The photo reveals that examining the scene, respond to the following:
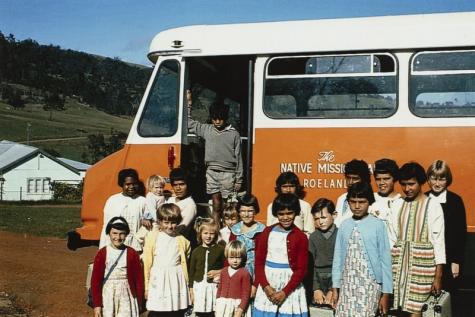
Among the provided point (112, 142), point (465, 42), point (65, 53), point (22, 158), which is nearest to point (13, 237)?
point (465, 42)

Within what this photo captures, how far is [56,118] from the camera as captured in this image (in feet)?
339

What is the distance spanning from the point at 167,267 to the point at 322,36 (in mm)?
3329

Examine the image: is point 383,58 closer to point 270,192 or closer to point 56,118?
point 270,192

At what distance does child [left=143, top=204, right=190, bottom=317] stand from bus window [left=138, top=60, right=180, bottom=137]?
186 cm

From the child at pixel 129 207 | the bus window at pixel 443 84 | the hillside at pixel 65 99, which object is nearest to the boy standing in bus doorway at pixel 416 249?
the bus window at pixel 443 84

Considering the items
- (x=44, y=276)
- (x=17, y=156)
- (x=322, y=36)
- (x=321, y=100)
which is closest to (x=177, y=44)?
(x=322, y=36)

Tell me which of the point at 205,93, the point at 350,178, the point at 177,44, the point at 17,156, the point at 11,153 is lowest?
the point at 350,178

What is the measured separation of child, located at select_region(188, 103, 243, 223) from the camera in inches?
312

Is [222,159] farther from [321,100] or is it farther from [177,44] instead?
[177,44]

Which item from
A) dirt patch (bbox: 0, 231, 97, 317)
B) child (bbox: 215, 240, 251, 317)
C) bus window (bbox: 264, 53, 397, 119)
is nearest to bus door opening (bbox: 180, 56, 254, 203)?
bus window (bbox: 264, 53, 397, 119)

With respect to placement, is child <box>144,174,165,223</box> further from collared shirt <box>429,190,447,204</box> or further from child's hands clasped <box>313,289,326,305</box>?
collared shirt <box>429,190,447,204</box>

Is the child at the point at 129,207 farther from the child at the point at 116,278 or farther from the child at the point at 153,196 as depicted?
the child at the point at 116,278

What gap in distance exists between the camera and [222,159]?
7.92 metres

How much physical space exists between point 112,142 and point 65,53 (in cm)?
7309
